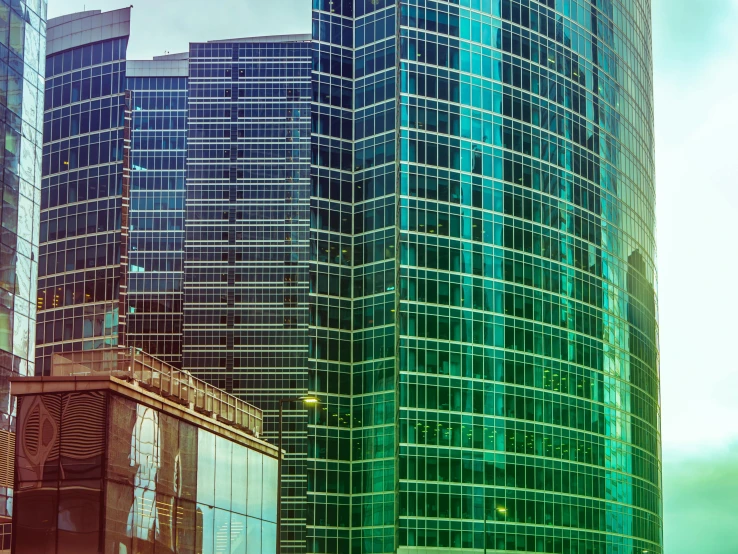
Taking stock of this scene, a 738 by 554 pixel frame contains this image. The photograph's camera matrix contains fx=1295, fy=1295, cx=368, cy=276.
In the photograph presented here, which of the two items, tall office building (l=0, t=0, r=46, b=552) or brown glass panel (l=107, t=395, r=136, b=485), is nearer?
brown glass panel (l=107, t=395, r=136, b=485)

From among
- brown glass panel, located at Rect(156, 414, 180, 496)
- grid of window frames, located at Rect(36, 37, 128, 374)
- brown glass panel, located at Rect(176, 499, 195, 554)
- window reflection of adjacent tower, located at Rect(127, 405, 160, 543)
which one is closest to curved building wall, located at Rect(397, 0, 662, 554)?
grid of window frames, located at Rect(36, 37, 128, 374)

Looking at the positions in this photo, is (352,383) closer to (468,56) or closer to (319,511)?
(319,511)

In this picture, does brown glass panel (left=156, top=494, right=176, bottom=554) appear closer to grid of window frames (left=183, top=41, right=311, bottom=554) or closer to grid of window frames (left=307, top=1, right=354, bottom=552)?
grid of window frames (left=307, top=1, right=354, bottom=552)

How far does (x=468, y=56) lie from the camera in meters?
133

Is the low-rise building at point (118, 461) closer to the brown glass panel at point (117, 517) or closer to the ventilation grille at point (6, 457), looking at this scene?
the brown glass panel at point (117, 517)

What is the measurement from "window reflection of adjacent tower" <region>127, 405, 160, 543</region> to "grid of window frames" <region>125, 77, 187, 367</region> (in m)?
89.3

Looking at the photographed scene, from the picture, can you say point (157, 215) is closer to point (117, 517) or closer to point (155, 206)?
point (155, 206)

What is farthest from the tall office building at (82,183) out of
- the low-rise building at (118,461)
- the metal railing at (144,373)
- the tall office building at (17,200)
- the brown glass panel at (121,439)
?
the brown glass panel at (121,439)

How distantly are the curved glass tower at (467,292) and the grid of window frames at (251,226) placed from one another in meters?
2.42

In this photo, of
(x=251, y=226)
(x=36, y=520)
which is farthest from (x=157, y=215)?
(x=36, y=520)

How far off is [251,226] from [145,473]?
308ft

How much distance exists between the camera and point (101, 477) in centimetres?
4256

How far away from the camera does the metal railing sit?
4616cm

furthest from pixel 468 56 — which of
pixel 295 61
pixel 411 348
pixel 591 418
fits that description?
pixel 591 418
